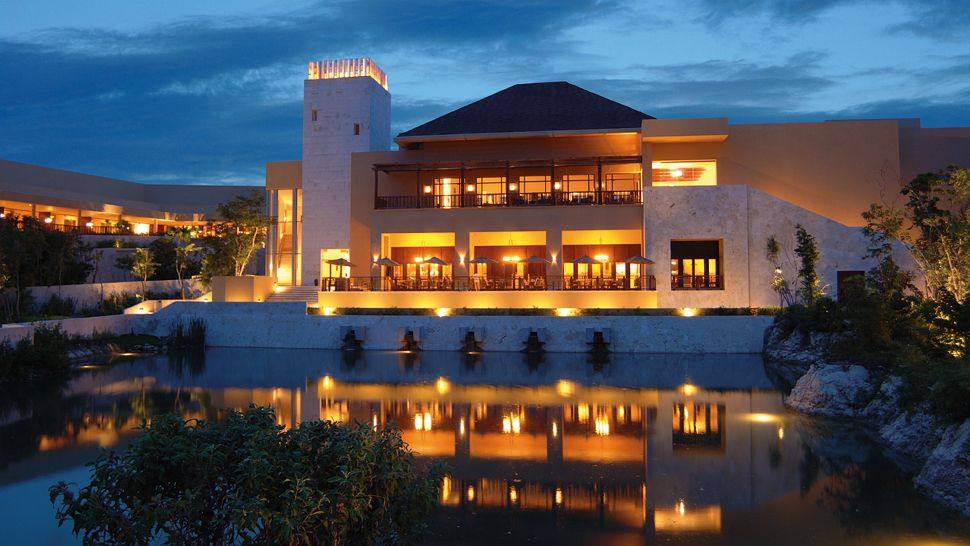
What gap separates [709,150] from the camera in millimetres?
29828

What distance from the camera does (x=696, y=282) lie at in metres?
28.0

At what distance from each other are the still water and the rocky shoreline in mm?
372

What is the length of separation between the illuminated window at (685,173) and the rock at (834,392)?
18.0 meters

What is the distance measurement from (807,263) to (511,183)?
13.9 meters

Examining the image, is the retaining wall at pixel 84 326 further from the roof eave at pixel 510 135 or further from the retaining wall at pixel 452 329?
the roof eave at pixel 510 135

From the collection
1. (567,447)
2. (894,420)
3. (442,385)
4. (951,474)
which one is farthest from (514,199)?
(951,474)

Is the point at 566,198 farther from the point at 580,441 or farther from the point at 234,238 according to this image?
the point at 580,441

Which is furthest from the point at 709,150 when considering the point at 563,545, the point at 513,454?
the point at 563,545

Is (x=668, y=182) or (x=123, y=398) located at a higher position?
(x=668, y=182)

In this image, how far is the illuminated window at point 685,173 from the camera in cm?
3066

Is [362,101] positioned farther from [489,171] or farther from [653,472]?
[653,472]

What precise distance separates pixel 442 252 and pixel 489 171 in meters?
4.66

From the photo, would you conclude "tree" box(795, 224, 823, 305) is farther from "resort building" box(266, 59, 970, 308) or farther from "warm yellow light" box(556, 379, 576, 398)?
"warm yellow light" box(556, 379, 576, 398)

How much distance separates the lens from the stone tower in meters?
34.2
